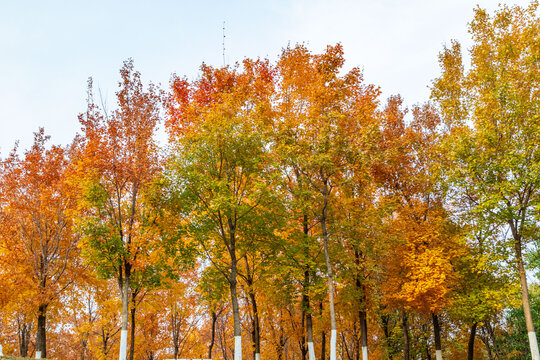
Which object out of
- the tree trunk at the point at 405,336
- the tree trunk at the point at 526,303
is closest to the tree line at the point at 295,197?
the tree trunk at the point at 526,303

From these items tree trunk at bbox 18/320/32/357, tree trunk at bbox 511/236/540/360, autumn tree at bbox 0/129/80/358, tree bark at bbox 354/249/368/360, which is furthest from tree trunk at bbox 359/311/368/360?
tree trunk at bbox 18/320/32/357

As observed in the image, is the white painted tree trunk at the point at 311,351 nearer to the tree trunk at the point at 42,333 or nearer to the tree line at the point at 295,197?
the tree line at the point at 295,197

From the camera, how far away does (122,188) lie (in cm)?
1834

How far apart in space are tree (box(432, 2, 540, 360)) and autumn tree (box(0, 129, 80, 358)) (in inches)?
812

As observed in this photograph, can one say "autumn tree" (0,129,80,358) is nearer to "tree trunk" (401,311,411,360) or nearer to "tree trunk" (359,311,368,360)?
"tree trunk" (359,311,368,360)

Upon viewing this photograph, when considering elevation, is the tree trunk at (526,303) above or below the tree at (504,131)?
below

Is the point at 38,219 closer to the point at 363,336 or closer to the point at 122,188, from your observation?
the point at 122,188

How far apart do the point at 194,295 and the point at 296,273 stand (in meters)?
14.6

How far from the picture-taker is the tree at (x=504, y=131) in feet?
54.3

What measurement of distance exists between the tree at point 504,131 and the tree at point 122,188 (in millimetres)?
15226

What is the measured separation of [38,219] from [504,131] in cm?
2456

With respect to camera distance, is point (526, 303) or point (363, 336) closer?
point (526, 303)

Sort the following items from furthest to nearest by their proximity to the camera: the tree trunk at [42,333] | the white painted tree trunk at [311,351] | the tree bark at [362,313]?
the tree bark at [362,313] < the tree trunk at [42,333] < the white painted tree trunk at [311,351]

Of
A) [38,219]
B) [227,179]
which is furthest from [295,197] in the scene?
[38,219]
